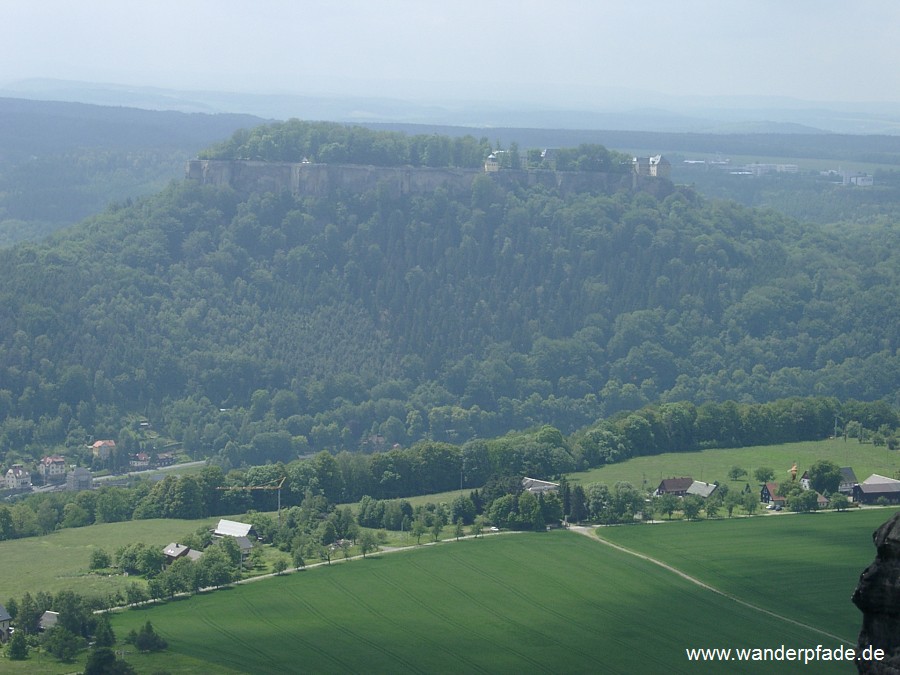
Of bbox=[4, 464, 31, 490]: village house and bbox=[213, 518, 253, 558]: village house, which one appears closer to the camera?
bbox=[213, 518, 253, 558]: village house

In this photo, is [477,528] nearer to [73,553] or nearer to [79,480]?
[73,553]

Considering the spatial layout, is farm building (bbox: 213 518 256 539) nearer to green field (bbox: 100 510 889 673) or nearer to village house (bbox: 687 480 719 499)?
green field (bbox: 100 510 889 673)

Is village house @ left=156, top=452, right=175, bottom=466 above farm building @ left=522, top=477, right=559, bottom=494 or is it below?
below

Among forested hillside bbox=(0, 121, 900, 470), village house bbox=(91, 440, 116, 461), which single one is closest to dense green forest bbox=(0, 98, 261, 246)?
forested hillside bbox=(0, 121, 900, 470)

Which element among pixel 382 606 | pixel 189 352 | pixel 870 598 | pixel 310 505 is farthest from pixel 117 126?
pixel 870 598

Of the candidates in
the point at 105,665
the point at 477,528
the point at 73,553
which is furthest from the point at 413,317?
the point at 105,665

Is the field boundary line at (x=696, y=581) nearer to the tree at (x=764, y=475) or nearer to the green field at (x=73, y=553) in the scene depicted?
the tree at (x=764, y=475)

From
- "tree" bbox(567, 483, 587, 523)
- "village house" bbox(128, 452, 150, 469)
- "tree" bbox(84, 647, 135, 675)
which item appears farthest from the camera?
"village house" bbox(128, 452, 150, 469)

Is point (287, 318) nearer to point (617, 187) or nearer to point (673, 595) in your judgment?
point (617, 187)
